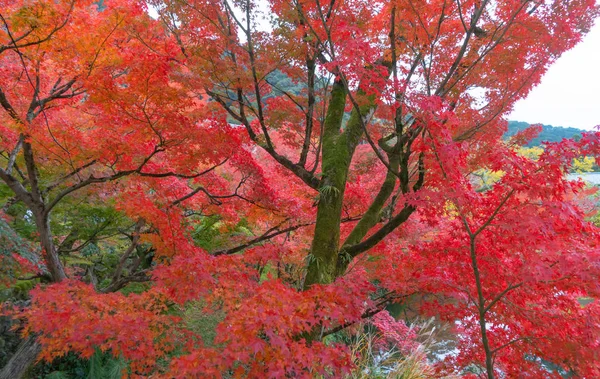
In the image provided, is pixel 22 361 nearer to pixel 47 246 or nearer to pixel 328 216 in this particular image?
pixel 47 246

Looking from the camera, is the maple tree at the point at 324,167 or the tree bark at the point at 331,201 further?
the tree bark at the point at 331,201

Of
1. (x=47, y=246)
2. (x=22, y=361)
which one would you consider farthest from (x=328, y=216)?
(x=22, y=361)

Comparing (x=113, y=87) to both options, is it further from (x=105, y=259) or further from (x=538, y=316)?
(x=105, y=259)

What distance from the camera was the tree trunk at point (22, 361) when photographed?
4203mm

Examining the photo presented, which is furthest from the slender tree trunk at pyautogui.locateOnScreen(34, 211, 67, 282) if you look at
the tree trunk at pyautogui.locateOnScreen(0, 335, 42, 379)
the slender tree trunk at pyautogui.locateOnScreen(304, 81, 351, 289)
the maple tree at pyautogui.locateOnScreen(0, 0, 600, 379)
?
the slender tree trunk at pyautogui.locateOnScreen(304, 81, 351, 289)

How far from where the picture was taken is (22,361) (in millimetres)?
4336

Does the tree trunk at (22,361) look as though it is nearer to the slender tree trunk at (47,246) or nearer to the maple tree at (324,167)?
the maple tree at (324,167)

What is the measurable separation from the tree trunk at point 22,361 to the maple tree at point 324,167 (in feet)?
0.14

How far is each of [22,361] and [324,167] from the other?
453 cm

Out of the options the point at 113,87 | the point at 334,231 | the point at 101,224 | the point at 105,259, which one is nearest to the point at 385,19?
the point at 334,231

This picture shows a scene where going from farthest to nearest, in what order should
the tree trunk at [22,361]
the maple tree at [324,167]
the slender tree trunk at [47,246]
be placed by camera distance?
the slender tree trunk at [47,246], the tree trunk at [22,361], the maple tree at [324,167]

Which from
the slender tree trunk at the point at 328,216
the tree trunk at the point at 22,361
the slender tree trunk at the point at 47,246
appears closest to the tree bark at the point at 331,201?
the slender tree trunk at the point at 328,216

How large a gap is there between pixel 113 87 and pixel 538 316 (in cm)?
527

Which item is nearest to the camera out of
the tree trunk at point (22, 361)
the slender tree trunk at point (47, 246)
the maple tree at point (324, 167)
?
the maple tree at point (324, 167)
